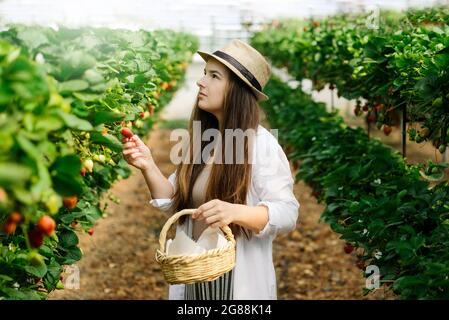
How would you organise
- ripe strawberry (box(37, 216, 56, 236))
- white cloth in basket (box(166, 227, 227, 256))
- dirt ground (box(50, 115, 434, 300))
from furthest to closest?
dirt ground (box(50, 115, 434, 300)), white cloth in basket (box(166, 227, 227, 256)), ripe strawberry (box(37, 216, 56, 236))

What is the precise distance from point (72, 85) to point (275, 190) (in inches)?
47.7

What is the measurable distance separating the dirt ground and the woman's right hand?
2.05 metres

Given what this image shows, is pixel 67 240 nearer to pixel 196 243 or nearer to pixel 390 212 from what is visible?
pixel 196 243

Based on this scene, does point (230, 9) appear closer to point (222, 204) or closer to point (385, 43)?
point (385, 43)

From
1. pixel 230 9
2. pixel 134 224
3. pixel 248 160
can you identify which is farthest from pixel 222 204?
pixel 230 9

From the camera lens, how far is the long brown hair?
268 centimetres

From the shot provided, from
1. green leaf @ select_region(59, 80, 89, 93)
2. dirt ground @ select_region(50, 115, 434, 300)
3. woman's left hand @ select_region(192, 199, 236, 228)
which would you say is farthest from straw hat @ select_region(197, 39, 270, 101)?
dirt ground @ select_region(50, 115, 434, 300)

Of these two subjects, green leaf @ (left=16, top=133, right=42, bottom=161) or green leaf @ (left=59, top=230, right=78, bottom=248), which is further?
green leaf @ (left=59, top=230, right=78, bottom=248)

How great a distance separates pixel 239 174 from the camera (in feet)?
8.82

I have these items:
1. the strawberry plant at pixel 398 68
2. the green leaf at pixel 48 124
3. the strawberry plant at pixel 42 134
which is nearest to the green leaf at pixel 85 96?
the strawberry plant at pixel 42 134

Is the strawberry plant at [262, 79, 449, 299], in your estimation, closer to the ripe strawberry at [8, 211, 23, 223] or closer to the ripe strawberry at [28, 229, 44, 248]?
the ripe strawberry at [28, 229, 44, 248]

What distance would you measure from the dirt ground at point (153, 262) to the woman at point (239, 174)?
188 centimetres

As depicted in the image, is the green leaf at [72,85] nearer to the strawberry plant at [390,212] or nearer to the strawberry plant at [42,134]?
the strawberry plant at [42,134]
